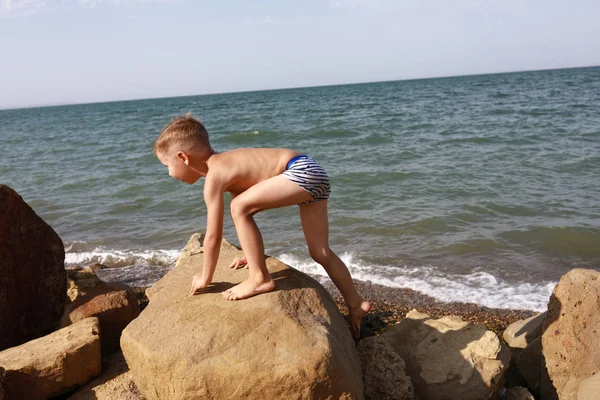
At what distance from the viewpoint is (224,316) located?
2793 millimetres

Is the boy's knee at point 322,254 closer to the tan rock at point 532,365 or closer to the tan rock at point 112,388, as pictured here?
the tan rock at point 112,388

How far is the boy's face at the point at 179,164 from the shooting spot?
324 cm

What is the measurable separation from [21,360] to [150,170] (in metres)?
11.4

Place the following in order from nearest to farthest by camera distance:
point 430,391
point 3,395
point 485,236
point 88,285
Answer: point 3,395 → point 430,391 → point 88,285 → point 485,236

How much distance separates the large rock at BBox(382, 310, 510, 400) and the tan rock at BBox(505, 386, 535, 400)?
11 cm

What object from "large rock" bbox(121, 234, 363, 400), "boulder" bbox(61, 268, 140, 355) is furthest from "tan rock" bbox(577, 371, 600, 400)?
"boulder" bbox(61, 268, 140, 355)

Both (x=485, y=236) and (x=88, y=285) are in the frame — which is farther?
(x=485, y=236)

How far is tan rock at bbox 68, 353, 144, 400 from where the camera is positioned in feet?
10.0

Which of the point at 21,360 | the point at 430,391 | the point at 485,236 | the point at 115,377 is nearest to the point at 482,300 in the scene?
the point at 485,236

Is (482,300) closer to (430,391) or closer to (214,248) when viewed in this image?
(430,391)

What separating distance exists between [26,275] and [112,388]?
1.46 m

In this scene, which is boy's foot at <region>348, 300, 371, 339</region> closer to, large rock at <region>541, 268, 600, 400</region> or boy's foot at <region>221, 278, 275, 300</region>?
boy's foot at <region>221, 278, 275, 300</region>

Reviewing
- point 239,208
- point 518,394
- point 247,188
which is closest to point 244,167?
point 247,188

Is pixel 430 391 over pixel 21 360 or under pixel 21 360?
under
